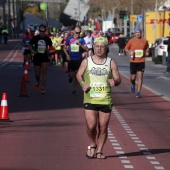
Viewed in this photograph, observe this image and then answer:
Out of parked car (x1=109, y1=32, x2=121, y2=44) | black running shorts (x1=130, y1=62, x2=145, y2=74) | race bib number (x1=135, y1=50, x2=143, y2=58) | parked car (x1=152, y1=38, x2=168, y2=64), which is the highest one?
race bib number (x1=135, y1=50, x2=143, y2=58)

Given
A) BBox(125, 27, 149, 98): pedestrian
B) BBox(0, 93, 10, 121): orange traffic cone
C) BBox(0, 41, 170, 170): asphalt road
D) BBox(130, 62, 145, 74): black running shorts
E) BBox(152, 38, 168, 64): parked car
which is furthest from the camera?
BBox(152, 38, 168, 64): parked car

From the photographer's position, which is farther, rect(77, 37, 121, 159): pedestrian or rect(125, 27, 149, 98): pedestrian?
rect(125, 27, 149, 98): pedestrian

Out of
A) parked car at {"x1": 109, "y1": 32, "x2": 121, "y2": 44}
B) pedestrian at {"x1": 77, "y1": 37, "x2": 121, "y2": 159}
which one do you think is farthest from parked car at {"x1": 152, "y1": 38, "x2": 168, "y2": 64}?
parked car at {"x1": 109, "y1": 32, "x2": 121, "y2": 44}

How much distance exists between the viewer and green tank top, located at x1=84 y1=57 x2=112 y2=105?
10156mm

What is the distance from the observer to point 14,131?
1345 centimetres

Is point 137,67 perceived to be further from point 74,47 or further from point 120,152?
point 120,152

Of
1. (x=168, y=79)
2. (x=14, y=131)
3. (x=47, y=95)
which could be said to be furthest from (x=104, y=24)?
(x=14, y=131)

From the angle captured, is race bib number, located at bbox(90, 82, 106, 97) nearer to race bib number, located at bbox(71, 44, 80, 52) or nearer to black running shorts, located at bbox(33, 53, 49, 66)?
race bib number, located at bbox(71, 44, 80, 52)

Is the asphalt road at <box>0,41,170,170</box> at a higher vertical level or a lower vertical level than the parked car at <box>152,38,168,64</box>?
higher

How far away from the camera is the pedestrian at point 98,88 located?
10164 mm

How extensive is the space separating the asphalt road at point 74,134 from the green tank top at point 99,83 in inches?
33.2

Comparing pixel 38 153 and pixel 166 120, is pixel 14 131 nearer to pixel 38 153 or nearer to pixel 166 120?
pixel 38 153

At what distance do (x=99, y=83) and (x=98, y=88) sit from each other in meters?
0.07

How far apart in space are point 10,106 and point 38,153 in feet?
24.2
